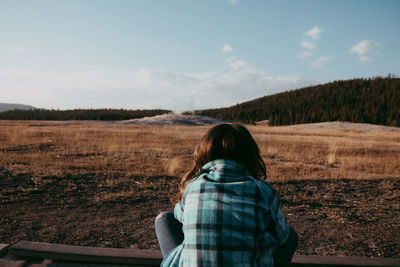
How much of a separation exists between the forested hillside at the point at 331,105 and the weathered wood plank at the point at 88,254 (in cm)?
5901

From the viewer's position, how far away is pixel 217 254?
1425 millimetres

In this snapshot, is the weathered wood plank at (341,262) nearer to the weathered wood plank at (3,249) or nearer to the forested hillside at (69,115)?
the weathered wood plank at (3,249)

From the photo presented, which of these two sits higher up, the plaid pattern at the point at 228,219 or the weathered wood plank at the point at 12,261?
the plaid pattern at the point at 228,219

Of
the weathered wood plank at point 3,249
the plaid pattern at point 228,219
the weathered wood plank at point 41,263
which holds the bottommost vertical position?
the weathered wood plank at point 41,263

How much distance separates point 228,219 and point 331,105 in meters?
69.3

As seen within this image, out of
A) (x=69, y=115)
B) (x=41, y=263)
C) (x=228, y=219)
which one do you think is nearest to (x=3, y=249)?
(x=41, y=263)

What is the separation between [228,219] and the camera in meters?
1.43

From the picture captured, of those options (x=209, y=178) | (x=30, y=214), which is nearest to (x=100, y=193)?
(x=30, y=214)

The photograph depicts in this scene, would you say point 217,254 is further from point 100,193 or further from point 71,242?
point 100,193

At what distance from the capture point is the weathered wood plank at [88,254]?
2.41m

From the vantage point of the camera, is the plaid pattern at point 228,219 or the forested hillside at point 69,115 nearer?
the plaid pattern at point 228,219

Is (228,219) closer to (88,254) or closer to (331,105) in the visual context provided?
(88,254)

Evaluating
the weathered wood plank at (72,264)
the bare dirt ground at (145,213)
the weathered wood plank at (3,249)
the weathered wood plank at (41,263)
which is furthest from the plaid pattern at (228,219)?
the bare dirt ground at (145,213)

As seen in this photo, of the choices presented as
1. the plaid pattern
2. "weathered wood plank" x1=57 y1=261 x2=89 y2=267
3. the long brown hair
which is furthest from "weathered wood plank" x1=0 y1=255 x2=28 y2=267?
the long brown hair
